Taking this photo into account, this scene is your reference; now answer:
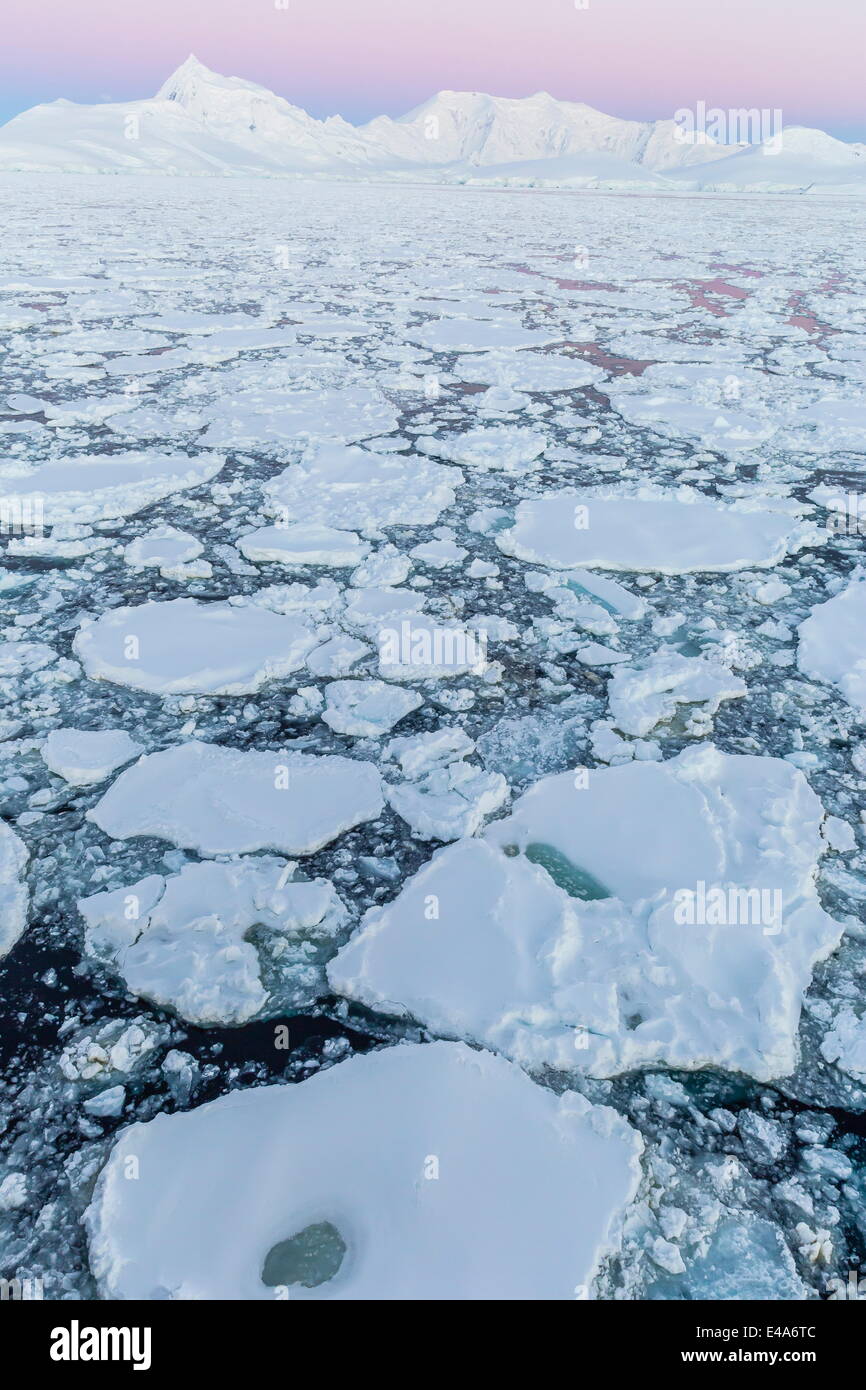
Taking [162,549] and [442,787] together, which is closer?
[442,787]

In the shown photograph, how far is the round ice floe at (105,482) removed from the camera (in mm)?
4633

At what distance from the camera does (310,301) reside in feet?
35.6

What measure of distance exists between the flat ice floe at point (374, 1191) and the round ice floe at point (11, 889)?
0.72 m

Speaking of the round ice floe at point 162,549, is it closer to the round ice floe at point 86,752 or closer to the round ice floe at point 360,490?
the round ice floe at point 360,490

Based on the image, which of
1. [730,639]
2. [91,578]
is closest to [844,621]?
[730,639]

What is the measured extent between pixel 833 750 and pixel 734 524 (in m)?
2.07

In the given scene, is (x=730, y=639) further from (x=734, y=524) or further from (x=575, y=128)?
(x=575, y=128)

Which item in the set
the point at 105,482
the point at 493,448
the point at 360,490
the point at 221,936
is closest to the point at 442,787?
the point at 221,936

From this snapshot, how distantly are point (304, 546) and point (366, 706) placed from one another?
5.10ft

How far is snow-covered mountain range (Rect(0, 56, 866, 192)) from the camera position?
216 ft

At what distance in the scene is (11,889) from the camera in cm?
222

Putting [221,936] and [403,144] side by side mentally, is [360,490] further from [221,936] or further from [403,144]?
[403,144]

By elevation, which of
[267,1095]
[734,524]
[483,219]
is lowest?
[267,1095]

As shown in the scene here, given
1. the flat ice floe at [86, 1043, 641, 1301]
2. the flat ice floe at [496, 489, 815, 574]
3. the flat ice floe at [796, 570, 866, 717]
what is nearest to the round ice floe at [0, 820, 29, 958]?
the flat ice floe at [86, 1043, 641, 1301]
